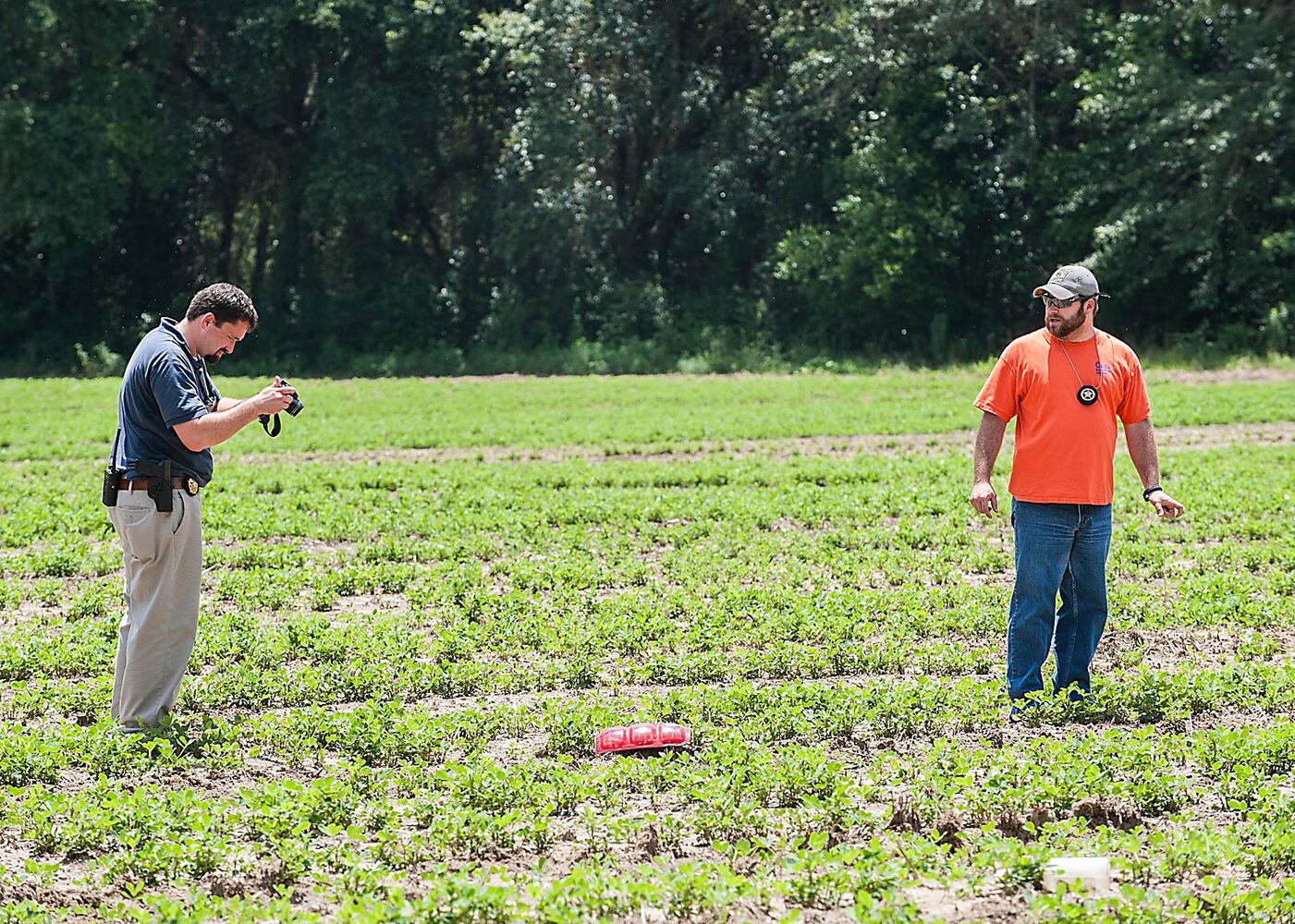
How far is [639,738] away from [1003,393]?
8.00 feet

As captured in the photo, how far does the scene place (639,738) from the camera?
21.1 feet

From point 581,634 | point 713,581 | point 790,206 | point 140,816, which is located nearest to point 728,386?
point 790,206

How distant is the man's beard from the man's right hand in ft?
11.8

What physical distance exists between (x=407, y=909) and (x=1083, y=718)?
367 centimetres

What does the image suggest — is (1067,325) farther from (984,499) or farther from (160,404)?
(160,404)

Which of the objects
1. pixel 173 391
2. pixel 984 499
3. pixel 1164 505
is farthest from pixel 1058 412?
pixel 173 391

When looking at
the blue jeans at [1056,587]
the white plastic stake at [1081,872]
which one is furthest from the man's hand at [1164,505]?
the white plastic stake at [1081,872]

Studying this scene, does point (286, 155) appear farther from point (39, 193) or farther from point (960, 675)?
point (960, 675)

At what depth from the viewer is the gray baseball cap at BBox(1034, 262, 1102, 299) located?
674cm

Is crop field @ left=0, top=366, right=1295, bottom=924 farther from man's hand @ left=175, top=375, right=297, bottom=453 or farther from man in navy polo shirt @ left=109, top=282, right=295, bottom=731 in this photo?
man's hand @ left=175, top=375, right=297, bottom=453

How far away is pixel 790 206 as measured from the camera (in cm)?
3844

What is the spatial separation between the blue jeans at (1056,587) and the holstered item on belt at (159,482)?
13.1 ft

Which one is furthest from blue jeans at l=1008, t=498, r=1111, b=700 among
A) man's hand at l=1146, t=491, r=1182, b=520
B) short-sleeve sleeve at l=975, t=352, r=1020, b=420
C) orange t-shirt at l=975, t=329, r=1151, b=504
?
short-sleeve sleeve at l=975, t=352, r=1020, b=420

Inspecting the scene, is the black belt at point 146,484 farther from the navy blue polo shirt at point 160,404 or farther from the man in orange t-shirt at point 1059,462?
the man in orange t-shirt at point 1059,462
